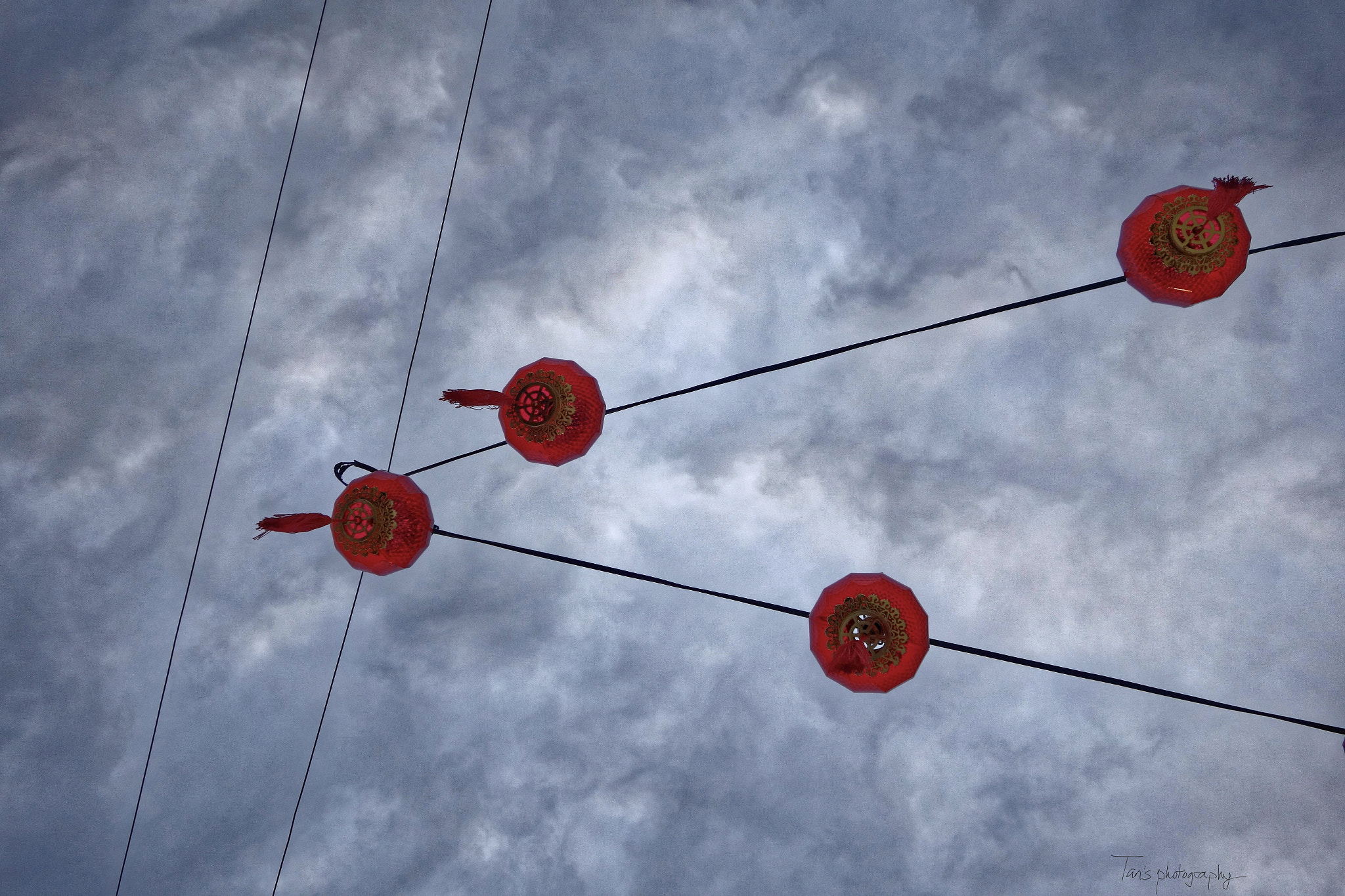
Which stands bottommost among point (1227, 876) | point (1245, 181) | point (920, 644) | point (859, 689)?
point (1227, 876)

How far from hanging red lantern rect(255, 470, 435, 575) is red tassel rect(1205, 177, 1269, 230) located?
8.69 metres

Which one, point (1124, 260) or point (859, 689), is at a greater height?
point (1124, 260)

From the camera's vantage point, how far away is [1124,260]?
8391 millimetres

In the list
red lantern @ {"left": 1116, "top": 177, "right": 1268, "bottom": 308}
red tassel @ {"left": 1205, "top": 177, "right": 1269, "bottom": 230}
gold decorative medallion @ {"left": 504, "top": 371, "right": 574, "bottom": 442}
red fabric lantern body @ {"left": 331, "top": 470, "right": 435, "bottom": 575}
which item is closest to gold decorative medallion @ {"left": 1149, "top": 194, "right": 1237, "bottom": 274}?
red lantern @ {"left": 1116, "top": 177, "right": 1268, "bottom": 308}

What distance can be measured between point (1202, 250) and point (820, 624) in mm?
5417

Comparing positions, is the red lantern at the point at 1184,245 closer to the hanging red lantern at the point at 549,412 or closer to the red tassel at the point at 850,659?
the red tassel at the point at 850,659

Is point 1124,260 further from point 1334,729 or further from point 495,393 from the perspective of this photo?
point 495,393

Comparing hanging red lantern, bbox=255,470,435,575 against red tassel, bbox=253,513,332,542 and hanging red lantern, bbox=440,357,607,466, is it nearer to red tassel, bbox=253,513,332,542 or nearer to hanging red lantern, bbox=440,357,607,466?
red tassel, bbox=253,513,332,542

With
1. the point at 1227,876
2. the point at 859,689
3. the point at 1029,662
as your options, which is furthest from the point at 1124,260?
the point at 1227,876

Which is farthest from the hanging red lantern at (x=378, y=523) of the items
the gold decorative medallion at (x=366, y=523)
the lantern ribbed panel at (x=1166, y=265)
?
the lantern ribbed panel at (x=1166, y=265)

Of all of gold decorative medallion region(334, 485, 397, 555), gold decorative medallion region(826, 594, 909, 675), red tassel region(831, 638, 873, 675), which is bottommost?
red tassel region(831, 638, 873, 675)

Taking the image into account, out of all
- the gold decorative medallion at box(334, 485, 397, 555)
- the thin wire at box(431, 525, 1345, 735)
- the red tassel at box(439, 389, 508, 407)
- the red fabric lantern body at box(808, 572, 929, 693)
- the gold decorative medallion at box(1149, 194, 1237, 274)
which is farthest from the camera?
the gold decorative medallion at box(334, 485, 397, 555)

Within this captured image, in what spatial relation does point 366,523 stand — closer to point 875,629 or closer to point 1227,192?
point 875,629

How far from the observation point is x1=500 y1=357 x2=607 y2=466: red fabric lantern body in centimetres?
945
